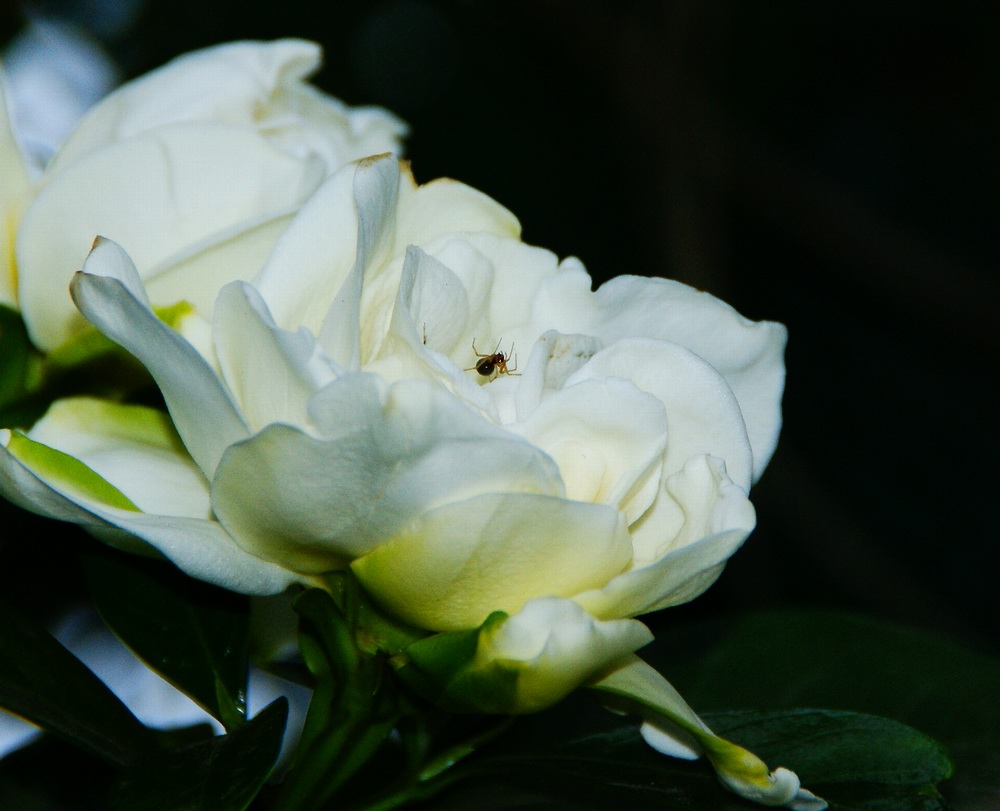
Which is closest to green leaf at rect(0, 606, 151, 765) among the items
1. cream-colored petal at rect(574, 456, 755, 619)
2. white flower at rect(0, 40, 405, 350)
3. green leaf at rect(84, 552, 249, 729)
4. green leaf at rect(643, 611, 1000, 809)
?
green leaf at rect(84, 552, 249, 729)

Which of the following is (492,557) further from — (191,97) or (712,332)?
(191,97)

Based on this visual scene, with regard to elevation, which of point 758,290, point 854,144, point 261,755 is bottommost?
point 758,290

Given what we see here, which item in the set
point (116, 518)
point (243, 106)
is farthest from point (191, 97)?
point (116, 518)

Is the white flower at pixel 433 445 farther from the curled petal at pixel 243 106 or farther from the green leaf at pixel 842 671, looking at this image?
the green leaf at pixel 842 671

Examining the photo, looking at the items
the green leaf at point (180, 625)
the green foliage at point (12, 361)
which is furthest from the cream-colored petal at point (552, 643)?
the green foliage at point (12, 361)

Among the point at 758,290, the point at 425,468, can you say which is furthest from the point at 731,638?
the point at 758,290

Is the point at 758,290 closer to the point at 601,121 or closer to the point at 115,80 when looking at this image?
the point at 601,121
